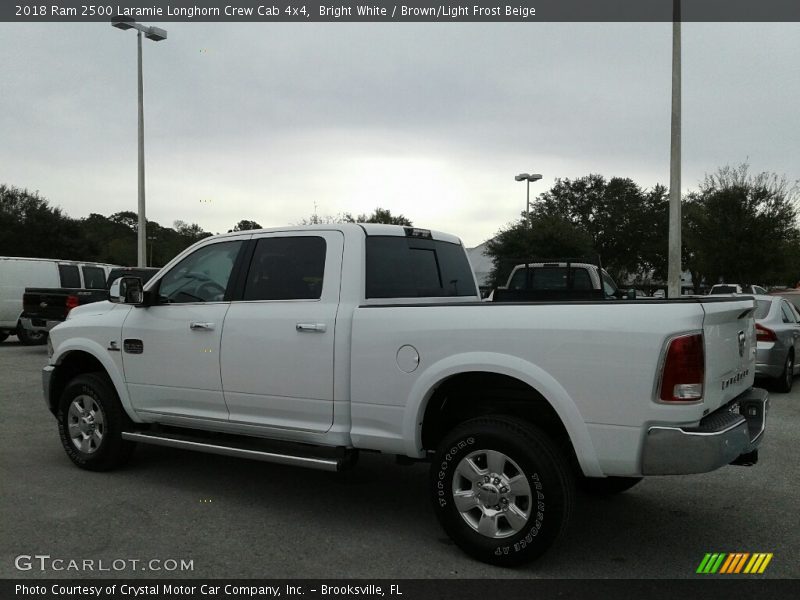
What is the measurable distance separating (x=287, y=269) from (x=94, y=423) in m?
2.20

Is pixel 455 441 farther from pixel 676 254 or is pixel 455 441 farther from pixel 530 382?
pixel 676 254

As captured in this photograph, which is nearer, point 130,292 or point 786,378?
point 130,292

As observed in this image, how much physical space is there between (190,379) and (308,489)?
1.21m

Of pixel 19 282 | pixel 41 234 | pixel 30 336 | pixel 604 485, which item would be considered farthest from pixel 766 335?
pixel 41 234

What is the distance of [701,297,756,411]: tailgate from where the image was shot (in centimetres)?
359

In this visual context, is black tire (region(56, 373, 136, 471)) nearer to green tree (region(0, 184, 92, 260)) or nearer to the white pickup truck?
the white pickup truck

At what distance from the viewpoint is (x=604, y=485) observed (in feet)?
16.9

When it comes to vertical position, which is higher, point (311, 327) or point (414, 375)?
point (311, 327)

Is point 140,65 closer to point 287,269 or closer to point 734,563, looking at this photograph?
point 287,269

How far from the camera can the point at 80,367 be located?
20.3ft

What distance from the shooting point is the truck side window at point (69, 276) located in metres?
18.2

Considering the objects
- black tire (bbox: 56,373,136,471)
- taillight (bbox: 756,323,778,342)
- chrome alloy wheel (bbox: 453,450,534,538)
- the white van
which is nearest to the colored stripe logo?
chrome alloy wheel (bbox: 453,450,534,538)

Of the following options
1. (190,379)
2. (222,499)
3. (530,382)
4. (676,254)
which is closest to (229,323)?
(190,379)

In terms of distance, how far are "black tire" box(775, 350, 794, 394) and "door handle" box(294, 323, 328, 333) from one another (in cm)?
824
